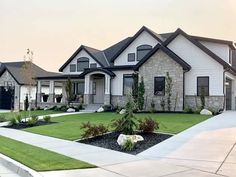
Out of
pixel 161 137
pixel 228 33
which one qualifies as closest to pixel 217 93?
pixel 228 33

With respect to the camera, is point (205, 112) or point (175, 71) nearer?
point (205, 112)

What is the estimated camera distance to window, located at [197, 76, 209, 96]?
24.6 m

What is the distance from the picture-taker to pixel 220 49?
87.7 feet

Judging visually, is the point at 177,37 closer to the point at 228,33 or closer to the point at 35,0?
the point at 228,33

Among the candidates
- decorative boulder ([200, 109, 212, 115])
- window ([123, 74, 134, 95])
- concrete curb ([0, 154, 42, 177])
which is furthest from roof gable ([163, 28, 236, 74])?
concrete curb ([0, 154, 42, 177])

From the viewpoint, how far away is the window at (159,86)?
2586 centimetres

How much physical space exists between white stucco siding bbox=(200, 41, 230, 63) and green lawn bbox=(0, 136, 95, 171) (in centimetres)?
2039

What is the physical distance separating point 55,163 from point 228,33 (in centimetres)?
2686

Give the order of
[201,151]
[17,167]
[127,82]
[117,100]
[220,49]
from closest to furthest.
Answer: [17,167], [201,151], [220,49], [127,82], [117,100]

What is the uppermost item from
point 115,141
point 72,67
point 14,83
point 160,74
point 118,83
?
point 72,67

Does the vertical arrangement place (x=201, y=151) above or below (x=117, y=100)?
below

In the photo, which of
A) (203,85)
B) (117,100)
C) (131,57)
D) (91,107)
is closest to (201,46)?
(203,85)

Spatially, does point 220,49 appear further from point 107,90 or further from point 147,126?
point 147,126

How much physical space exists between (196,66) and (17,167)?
20.0m
